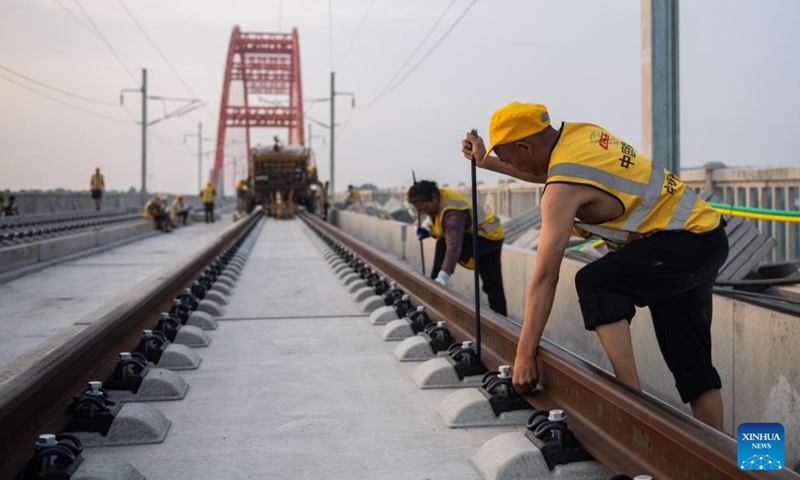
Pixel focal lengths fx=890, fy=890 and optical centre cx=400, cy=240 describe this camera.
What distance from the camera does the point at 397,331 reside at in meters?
6.36

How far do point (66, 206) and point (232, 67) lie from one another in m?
91.5

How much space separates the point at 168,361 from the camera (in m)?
5.32

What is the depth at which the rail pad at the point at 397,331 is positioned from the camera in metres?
6.31

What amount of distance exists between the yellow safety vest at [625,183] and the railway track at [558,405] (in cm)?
65

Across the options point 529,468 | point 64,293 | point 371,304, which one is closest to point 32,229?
point 64,293

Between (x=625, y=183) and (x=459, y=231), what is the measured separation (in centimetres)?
401

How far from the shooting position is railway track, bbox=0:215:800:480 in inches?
110

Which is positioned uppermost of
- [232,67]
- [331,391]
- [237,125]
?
[232,67]

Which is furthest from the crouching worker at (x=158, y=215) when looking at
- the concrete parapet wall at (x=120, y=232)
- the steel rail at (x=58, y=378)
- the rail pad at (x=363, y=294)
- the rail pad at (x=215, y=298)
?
the steel rail at (x=58, y=378)

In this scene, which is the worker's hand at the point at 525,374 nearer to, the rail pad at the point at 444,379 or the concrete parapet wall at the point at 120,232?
the rail pad at the point at 444,379

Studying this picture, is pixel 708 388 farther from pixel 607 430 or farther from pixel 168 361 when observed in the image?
pixel 168 361

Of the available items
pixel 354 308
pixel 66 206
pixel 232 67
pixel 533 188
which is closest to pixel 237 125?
pixel 232 67

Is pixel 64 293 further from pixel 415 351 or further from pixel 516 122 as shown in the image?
pixel 516 122

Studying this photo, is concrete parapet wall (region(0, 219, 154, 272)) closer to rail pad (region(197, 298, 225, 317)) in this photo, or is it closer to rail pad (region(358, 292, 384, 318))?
rail pad (region(197, 298, 225, 317))
